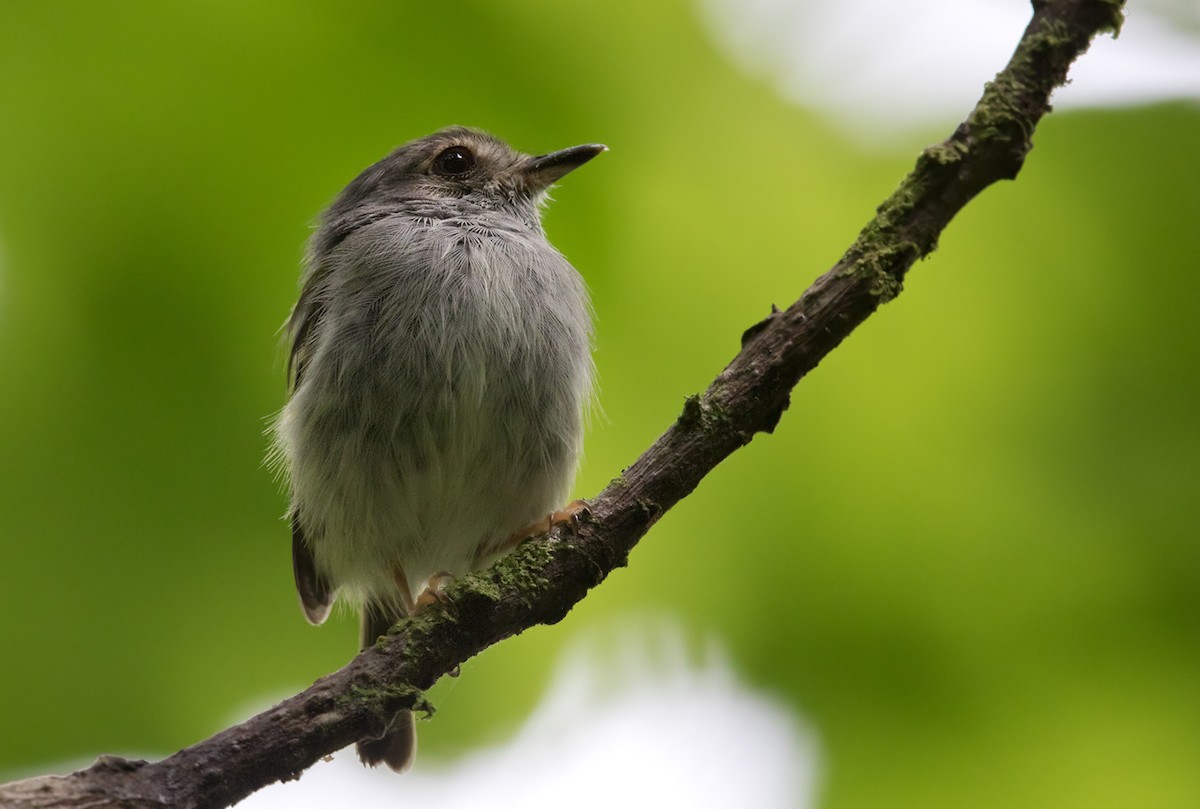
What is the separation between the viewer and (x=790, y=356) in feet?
9.30

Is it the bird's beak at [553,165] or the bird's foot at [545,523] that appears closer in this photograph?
the bird's beak at [553,165]

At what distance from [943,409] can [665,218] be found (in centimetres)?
103

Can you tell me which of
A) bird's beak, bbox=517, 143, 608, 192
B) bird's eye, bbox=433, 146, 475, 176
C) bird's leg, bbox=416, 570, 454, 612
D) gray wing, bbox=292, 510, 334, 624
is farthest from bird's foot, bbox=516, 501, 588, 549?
bird's eye, bbox=433, 146, 475, 176

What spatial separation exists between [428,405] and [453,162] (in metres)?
1.59

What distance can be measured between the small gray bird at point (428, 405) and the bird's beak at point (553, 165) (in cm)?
Result: 2

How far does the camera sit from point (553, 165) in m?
4.32

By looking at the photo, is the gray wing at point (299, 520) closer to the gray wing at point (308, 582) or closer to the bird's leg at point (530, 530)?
the gray wing at point (308, 582)

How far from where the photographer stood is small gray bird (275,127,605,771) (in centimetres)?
425

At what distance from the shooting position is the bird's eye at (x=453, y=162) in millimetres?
5238

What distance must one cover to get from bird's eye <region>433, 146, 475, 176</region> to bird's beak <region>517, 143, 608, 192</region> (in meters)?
0.31

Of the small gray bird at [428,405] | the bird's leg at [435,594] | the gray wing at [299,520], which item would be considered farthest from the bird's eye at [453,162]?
the bird's leg at [435,594]

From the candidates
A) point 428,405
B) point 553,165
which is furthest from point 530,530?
point 553,165

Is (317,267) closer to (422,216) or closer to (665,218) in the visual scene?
(422,216)

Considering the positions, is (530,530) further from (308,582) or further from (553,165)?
(553,165)
